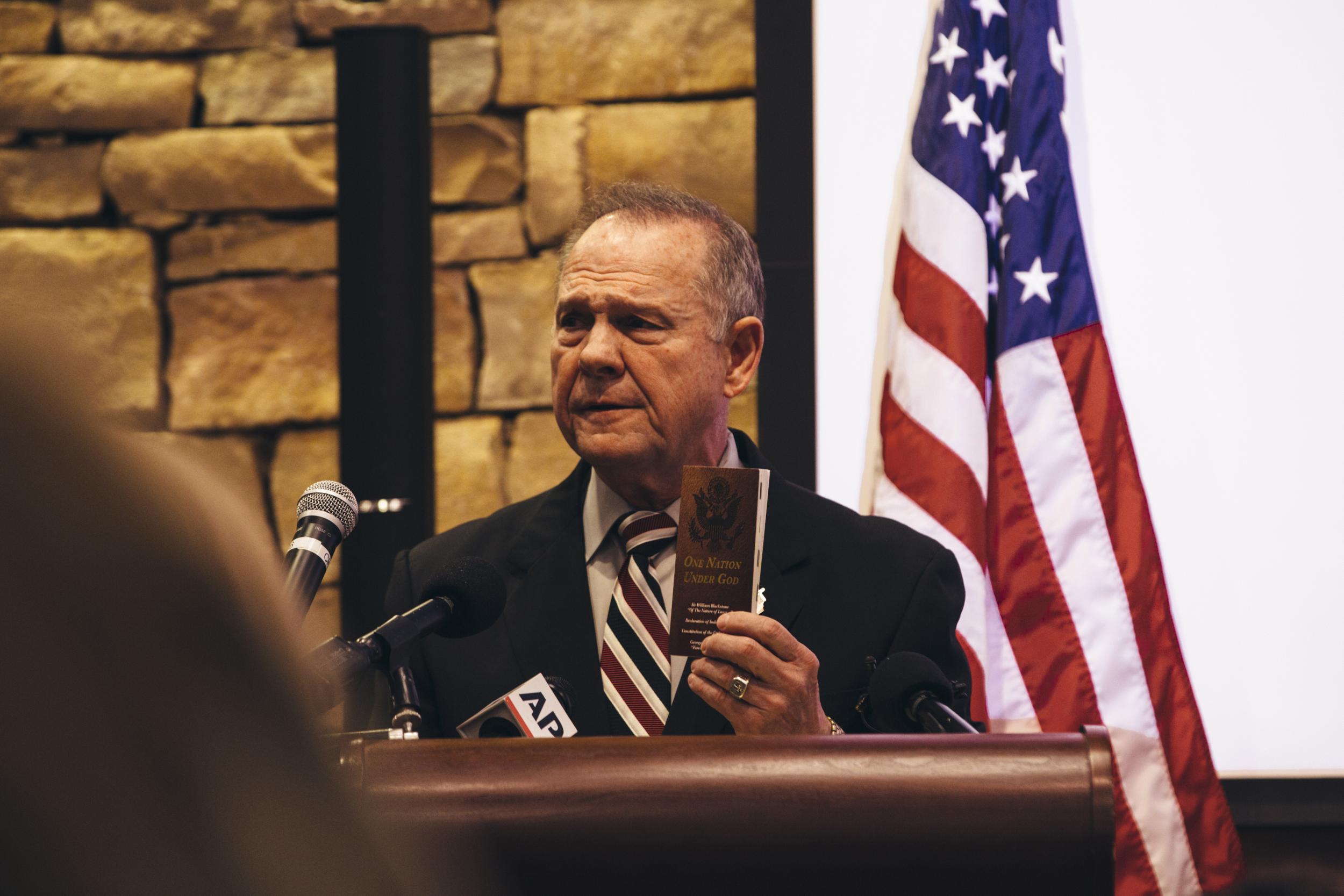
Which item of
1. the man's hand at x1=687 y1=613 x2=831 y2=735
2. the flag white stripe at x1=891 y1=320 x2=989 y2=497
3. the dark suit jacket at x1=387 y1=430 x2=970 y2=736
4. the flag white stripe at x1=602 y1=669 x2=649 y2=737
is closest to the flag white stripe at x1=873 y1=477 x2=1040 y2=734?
the flag white stripe at x1=891 y1=320 x2=989 y2=497

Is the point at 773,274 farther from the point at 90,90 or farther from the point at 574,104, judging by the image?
the point at 90,90

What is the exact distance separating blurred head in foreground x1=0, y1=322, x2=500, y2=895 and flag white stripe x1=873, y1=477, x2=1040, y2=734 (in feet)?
7.26

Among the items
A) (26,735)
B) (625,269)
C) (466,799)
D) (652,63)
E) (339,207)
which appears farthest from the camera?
(652,63)

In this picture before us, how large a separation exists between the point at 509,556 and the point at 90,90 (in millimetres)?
2003

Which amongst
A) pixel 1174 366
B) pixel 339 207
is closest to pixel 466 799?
pixel 339 207

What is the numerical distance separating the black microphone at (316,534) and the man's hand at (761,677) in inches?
16.8

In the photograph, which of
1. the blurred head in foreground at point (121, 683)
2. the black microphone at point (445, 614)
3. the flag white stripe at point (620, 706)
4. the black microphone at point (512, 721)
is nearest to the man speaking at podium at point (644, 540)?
the flag white stripe at point (620, 706)

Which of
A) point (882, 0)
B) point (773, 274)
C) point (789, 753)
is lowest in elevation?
point (789, 753)

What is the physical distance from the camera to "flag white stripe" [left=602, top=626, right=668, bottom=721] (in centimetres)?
171

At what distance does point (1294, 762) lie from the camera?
8.63ft

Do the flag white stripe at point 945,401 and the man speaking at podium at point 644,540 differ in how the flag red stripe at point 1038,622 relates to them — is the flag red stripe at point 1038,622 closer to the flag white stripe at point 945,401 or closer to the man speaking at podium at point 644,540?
the flag white stripe at point 945,401

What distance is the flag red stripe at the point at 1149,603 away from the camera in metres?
2.44

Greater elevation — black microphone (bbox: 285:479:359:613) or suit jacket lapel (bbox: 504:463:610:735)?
black microphone (bbox: 285:479:359:613)

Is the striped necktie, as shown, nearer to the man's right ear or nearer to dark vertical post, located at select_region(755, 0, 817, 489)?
the man's right ear
